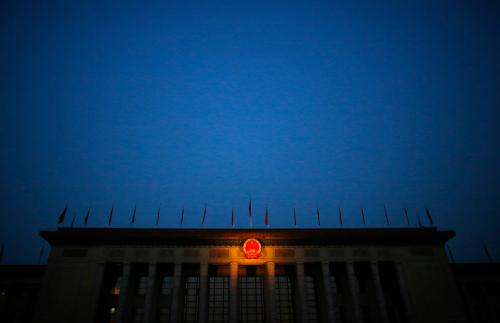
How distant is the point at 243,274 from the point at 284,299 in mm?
6307

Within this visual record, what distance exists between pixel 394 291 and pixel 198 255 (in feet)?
81.5

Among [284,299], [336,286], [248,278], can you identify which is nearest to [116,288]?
[248,278]

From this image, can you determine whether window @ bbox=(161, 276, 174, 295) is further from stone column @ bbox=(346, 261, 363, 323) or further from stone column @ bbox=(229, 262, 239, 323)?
stone column @ bbox=(346, 261, 363, 323)

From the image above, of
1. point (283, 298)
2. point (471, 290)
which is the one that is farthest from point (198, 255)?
point (471, 290)

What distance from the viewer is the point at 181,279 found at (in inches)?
1433

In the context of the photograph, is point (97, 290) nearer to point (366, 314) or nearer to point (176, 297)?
point (176, 297)

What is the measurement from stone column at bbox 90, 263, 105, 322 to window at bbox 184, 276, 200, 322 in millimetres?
10050

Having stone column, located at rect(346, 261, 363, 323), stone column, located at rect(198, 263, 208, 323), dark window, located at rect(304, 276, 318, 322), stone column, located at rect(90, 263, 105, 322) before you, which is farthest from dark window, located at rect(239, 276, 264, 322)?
stone column, located at rect(90, 263, 105, 322)

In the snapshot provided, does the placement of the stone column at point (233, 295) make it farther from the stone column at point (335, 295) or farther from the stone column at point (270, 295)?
the stone column at point (335, 295)

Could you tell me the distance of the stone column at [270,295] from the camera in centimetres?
3192

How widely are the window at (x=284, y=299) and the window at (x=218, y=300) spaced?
21.9 ft

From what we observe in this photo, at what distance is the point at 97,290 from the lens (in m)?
31.6

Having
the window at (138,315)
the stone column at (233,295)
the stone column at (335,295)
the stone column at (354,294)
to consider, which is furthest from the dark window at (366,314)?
the window at (138,315)

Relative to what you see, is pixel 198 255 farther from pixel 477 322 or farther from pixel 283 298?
pixel 477 322
